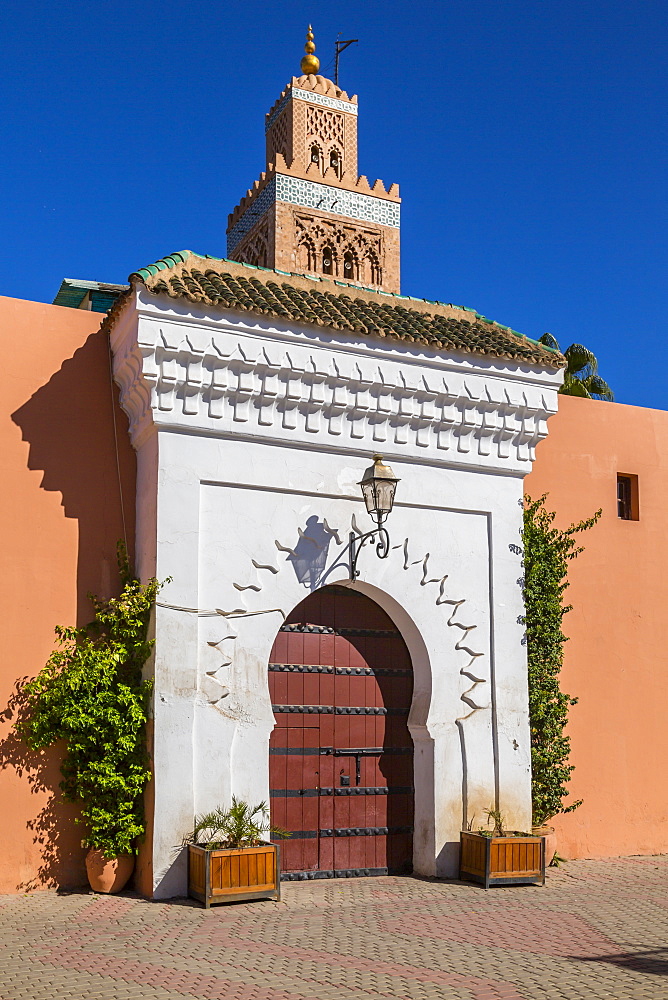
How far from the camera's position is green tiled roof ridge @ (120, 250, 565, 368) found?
8773 mm

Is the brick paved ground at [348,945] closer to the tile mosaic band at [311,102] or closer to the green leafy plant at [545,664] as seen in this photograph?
the green leafy plant at [545,664]

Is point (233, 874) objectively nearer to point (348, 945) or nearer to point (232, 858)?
point (232, 858)

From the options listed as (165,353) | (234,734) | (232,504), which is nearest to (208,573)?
(232,504)

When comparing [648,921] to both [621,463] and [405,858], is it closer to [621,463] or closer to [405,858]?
[405,858]

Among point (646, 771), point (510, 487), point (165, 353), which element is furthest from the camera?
point (646, 771)

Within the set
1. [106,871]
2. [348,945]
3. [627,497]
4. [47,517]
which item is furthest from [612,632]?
[47,517]

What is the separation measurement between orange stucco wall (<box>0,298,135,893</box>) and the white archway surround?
0.30 metres

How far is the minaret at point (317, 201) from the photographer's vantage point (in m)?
20.6

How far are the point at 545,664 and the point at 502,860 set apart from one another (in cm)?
220

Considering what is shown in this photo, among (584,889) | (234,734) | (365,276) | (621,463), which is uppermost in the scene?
A: (365,276)

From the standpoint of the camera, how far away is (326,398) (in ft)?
30.2

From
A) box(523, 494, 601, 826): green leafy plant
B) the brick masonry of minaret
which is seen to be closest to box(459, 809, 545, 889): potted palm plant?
box(523, 494, 601, 826): green leafy plant

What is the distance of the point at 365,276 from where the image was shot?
21.2 m

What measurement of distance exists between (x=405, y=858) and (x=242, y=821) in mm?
2070
